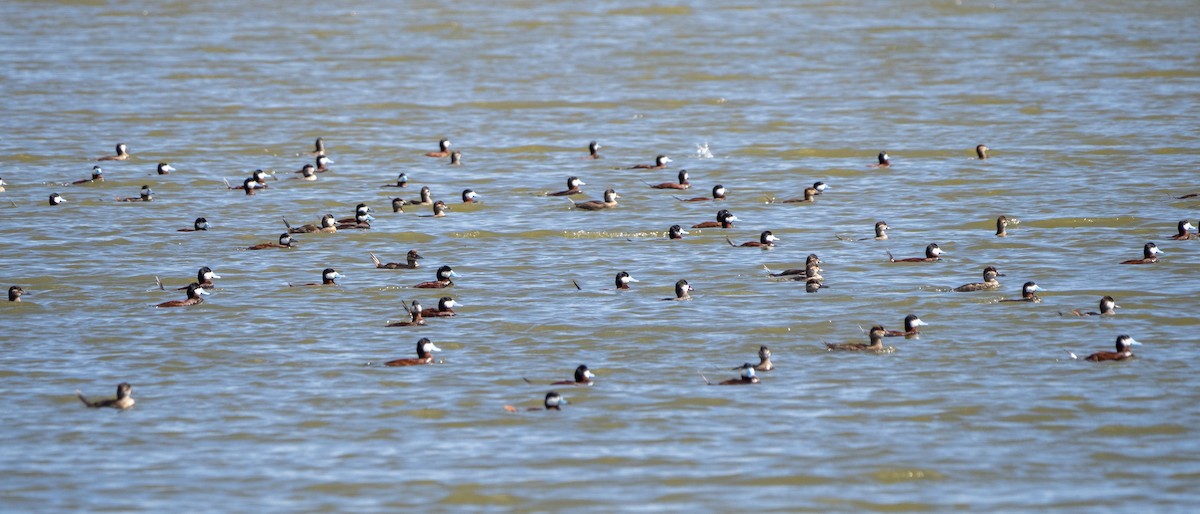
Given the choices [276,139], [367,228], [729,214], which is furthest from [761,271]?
[276,139]

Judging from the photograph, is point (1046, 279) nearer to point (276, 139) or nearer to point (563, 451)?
point (563, 451)

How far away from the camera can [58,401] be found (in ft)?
64.6

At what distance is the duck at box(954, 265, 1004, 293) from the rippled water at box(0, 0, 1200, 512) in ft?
0.86

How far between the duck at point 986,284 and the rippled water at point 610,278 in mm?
262

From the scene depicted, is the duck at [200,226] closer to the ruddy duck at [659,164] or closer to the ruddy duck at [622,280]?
the ruddy duck at [622,280]

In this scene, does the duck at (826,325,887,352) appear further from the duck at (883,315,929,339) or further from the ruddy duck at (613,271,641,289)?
the ruddy duck at (613,271,641,289)

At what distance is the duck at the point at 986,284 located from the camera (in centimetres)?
2444

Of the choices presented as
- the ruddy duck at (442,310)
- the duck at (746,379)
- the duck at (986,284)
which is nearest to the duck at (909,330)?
the duck at (986,284)

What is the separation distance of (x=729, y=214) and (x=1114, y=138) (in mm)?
12156

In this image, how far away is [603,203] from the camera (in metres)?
32.4

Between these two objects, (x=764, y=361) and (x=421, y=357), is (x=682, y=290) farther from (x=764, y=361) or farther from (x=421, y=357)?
(x=421, y=357)

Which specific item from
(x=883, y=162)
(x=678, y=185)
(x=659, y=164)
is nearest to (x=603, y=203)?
(x=678, y=185)

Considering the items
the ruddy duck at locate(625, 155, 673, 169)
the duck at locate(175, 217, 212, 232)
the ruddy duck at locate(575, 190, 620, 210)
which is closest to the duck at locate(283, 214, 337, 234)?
the duck at locate(175, 217, 212, 232)

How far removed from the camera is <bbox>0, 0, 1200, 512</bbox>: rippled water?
1728 cm
